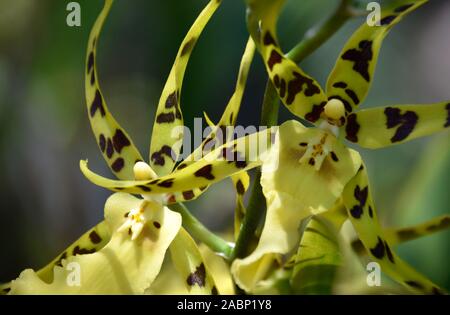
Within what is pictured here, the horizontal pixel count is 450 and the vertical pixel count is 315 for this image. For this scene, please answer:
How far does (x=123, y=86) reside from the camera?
1.71 m

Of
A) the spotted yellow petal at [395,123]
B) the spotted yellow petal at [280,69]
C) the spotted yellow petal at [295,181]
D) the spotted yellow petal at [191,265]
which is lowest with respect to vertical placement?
the spotted yellow petal at [191,265]

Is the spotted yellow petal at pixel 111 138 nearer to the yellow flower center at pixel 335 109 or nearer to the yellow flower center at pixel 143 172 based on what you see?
the yellow flower center at pixel 143 172

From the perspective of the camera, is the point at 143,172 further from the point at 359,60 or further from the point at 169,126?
the point at 359,60

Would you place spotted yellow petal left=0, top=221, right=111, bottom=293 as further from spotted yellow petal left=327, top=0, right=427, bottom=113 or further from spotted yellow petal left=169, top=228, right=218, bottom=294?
spotted yellow petal left=327, top=0, right=427, bottom=113

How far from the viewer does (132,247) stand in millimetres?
693

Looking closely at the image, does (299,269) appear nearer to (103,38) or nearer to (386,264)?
(386,264)

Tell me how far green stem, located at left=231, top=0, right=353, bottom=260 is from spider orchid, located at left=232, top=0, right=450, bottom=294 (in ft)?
0.04

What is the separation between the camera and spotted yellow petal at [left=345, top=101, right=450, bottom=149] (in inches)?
24.5

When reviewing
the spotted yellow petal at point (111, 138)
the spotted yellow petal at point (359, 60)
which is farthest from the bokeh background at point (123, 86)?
the spotted yellow petal at point (359, 60)

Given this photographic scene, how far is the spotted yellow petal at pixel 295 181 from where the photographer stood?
0.61m

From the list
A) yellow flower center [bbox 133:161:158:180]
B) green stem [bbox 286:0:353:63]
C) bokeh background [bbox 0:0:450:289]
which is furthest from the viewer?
bokeh background [bbox 0:0:450:289]

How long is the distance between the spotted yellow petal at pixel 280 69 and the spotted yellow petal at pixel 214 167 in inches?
→ 1.7

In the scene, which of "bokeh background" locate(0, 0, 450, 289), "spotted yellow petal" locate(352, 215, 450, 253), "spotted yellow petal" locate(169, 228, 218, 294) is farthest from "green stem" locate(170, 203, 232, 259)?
"bokeh background" locate(0, 0, 450, 289)
